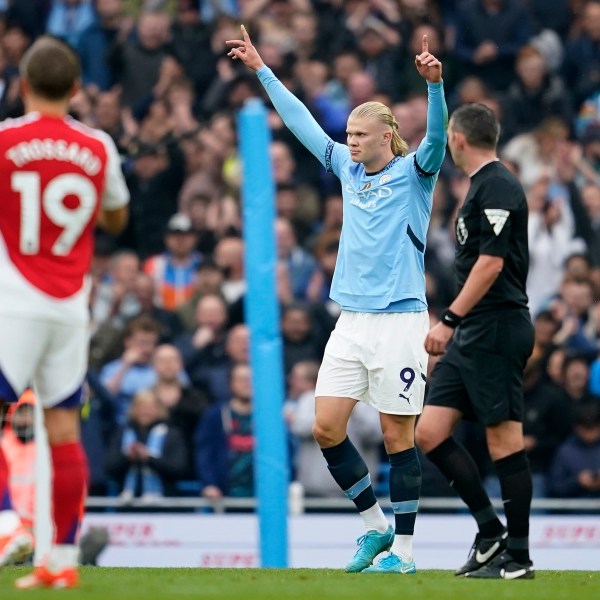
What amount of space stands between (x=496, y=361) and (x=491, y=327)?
6.7 inches

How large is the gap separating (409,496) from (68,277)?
8.44ft

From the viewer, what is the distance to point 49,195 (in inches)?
243

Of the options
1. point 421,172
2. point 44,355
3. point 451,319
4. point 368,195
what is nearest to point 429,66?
point 421,172

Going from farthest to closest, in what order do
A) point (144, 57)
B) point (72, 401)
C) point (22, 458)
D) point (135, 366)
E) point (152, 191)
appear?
point (144, 57), point (152, 191), point (135, 366), point (22, 458), point (72, 401)

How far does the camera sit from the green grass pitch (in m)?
6.14

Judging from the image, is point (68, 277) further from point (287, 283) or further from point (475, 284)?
point (287, 283)

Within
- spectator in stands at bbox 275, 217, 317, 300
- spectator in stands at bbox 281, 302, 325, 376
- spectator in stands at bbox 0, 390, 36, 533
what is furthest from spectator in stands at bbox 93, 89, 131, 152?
spectator in stands at bbox 0, 390, 36, 533

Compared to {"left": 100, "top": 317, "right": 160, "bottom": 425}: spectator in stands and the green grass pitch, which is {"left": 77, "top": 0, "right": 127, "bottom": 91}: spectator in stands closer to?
{"left": 100, "top": 317, "right": 160, "bottom": 425}: spectator in stands

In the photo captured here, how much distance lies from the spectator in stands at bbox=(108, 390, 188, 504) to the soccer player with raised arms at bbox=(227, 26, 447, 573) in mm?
4386

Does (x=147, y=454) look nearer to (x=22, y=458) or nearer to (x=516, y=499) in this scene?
(x=22, y=458)

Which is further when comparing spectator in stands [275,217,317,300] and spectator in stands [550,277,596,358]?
spectator in stands [275,217,317,300]

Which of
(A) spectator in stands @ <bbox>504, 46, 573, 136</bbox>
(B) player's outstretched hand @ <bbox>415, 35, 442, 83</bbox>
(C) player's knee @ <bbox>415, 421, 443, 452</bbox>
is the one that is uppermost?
(A) spectator in stands @ <bbox>504, 46, 573, 136</bbox>

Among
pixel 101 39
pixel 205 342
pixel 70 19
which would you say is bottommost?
pixel 205 342

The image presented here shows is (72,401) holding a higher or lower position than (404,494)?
higher
